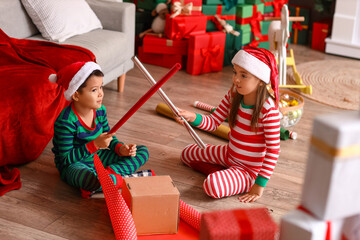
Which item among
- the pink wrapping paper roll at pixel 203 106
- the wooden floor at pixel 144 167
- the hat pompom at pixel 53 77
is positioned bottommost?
the wooden floor at pixel 144 167

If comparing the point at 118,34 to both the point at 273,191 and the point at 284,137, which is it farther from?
the point at 273,191

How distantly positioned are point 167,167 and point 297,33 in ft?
9.34

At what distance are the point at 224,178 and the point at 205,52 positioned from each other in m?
1.68

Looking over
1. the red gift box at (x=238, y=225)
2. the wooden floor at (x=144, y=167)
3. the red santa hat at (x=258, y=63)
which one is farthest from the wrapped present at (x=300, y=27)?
the red gift box at (x=238, y=225)

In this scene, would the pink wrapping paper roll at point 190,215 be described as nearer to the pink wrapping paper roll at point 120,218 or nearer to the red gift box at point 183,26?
the pink wrapping paper roll at point 120,218

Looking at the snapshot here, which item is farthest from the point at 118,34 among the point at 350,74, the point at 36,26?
the point at 350,74

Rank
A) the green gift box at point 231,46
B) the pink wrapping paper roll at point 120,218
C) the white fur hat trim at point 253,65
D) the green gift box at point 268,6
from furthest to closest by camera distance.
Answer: the green gift box at point 268,6, the green gift box at point 231,46, the white fur hat trim at point 253,65, the pink wrapping paper roll at point 120,218

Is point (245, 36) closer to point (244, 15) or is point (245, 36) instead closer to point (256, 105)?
point (244, 15)

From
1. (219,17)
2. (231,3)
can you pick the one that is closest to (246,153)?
(219,17)

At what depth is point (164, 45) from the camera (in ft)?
11.2

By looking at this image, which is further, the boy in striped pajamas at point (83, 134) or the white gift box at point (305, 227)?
the boy in striped pajamas at point (83, 134)

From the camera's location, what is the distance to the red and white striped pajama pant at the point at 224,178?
1.80m

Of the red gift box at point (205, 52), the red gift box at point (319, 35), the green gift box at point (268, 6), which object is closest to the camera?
the red gift box at point (205, 52)

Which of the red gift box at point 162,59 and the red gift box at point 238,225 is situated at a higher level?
the red gift box at point 238,225
